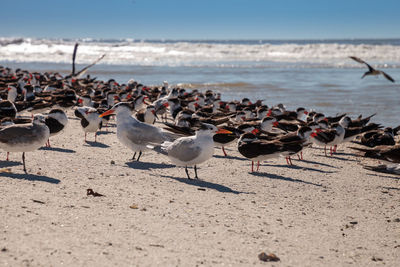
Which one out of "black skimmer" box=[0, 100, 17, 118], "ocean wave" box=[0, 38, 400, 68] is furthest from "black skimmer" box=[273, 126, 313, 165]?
"ocean wave" box=[0, 38, 400, 68]

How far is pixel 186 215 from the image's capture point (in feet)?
20.8

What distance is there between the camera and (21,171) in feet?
25.7

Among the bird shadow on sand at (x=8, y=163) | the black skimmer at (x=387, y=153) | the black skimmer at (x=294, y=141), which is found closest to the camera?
the bird shadow on sand at (x=8, y=163)

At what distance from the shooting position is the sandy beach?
503cm

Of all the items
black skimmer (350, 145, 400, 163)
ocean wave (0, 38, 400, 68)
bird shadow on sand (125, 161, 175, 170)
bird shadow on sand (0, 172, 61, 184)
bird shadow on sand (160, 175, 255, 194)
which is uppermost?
ocean wave (0, 38, 400, 68)

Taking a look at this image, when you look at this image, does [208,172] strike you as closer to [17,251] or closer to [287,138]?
[287,138]

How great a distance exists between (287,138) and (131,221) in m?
5.51

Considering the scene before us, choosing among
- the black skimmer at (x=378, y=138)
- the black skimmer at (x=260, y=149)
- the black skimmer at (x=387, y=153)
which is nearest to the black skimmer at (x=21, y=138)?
the black skimmer at (x=260, y=149)

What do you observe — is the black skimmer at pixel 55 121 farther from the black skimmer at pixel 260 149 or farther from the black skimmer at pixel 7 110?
the black skimmer at pixel 260 149

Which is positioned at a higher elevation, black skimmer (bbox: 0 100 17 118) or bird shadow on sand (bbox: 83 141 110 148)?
black skimmer (bbox: 0 100 17 118)

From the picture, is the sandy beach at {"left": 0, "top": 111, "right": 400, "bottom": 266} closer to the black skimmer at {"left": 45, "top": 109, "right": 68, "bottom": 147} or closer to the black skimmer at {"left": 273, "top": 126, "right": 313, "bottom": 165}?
the black skimmer at {"left": 273, "top": 126, "right": 313, "bottom": 165}

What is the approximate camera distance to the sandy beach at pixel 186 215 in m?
5.03

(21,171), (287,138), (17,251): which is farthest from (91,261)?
(287,138)

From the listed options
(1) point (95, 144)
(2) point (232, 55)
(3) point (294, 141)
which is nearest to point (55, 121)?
(1) point (95, 144)
